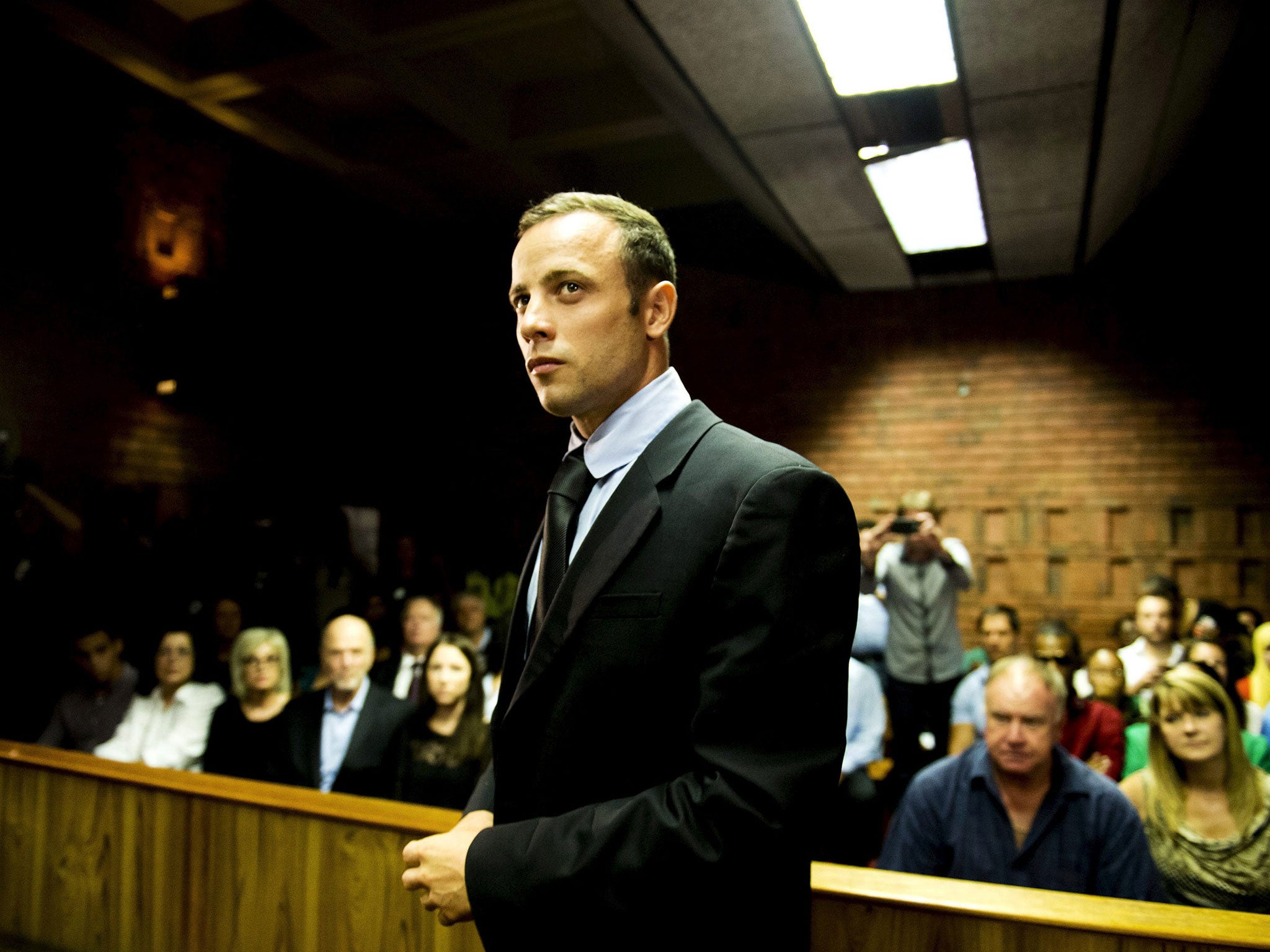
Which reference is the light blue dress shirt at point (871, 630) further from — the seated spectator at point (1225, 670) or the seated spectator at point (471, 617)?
the seated spectator at point (471, 617)

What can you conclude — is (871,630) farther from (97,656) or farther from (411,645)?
(97,656)

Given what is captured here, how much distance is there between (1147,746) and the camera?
2.56m

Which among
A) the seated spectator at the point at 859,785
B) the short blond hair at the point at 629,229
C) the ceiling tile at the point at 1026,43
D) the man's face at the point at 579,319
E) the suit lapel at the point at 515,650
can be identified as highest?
the ceiling tile at the point at 1026,43

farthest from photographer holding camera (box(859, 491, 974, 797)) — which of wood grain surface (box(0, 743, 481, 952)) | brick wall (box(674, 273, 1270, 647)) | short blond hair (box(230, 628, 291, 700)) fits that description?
wood grain surface (box(0, 743, 481, 952))

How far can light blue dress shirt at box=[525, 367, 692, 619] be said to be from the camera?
3.02 ft

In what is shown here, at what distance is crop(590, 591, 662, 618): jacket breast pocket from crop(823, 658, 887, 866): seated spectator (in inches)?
97.1

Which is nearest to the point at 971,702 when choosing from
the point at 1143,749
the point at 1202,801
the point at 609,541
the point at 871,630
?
the point at 871,630

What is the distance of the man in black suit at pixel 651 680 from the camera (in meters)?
0.73

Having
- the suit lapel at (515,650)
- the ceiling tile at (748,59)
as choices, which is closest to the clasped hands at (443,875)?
the suit lapel at (515,650)

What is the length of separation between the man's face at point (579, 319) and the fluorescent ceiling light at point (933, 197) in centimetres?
356

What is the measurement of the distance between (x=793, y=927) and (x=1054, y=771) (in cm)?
149

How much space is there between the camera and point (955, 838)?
202cm

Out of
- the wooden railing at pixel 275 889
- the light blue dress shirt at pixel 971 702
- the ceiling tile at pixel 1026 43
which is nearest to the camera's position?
the wooden railing at pixel 275 889

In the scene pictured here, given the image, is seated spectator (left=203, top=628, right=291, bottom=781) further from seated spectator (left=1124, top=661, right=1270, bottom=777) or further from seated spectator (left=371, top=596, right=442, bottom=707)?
seated spectator (left=1124, top=661, right=1270, bottom=777)
